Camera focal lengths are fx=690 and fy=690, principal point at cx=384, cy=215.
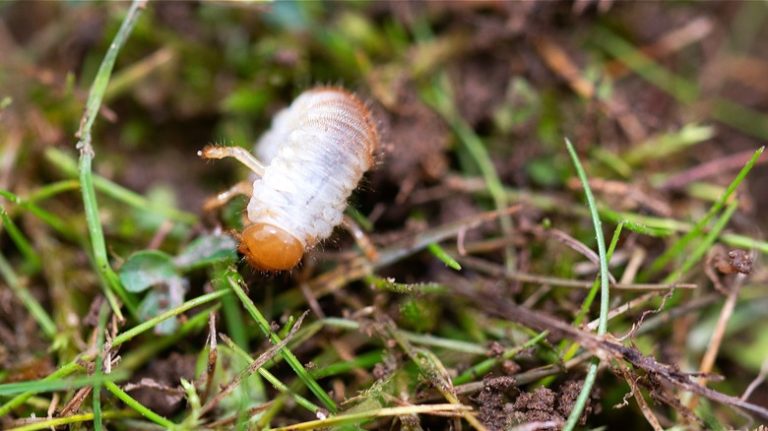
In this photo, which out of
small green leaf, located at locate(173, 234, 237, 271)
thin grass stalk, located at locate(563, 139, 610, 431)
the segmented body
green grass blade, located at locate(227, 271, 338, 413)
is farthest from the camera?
small green leaf, located at locate(173, 234, 237, 271)

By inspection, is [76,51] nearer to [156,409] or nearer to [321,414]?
[156,409]

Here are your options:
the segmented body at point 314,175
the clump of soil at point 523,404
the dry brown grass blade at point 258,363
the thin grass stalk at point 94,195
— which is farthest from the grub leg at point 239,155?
the clump of soil at point 523,404

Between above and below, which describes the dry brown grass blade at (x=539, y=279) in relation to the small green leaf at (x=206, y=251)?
below

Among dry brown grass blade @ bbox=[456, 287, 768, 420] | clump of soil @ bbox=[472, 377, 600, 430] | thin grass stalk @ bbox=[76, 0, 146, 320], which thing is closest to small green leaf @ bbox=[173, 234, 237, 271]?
thin grass stalk @ bbox=[76, 0, 146, 320]

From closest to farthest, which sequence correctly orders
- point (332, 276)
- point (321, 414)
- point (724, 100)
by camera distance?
point (321, 414), point (332, 276), point (724, 100)

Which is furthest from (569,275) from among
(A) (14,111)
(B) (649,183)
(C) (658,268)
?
(A) (14,111)

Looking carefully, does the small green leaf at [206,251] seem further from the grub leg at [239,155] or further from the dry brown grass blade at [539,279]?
the dry brown grass blade at [539,279]

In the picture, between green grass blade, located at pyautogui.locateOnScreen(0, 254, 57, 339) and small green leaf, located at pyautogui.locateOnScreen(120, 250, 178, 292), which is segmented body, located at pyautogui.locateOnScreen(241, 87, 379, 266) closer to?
small green leaf, located at pyautogui.locateOnScreen(120, 250, 178, 292)
